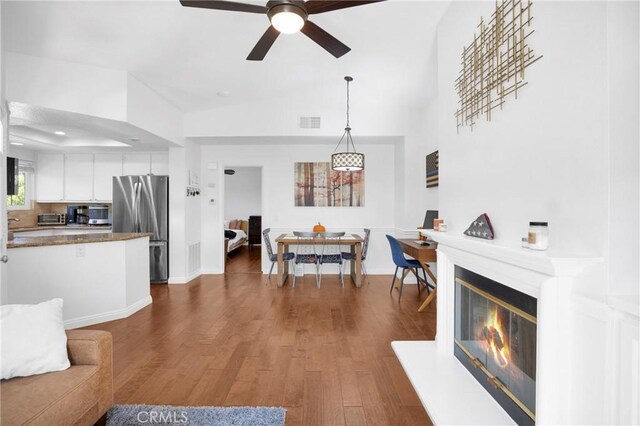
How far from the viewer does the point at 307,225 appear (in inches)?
224

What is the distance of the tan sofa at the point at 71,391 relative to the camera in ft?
4.03

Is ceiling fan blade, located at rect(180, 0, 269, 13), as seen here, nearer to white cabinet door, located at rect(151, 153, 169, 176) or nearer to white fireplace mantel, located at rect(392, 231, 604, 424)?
white fireplace mantel, located at rect(392, 231, 604, 424)

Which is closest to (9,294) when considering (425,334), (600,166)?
(425,334)

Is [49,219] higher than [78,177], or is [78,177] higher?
[78,177]

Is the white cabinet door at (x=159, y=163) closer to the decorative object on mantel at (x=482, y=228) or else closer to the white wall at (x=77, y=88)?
the white wall at (x=77, y=88)

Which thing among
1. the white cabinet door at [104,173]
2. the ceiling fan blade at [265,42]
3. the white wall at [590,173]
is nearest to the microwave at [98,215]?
the white cabinet door at [104,173]

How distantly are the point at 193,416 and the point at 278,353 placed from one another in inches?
35.2

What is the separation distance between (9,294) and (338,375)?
122 inches

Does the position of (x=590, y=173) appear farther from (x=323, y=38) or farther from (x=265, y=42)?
(x=265, y=42)

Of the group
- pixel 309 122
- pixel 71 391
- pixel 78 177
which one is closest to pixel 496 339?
pixel 71 391

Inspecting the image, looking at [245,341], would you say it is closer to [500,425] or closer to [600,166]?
[500,425]

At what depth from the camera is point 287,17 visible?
6.41 ft

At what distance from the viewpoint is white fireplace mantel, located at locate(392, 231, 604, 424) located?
1155 mm

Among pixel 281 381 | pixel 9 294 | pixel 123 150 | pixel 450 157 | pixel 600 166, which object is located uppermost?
pixel 123 150
